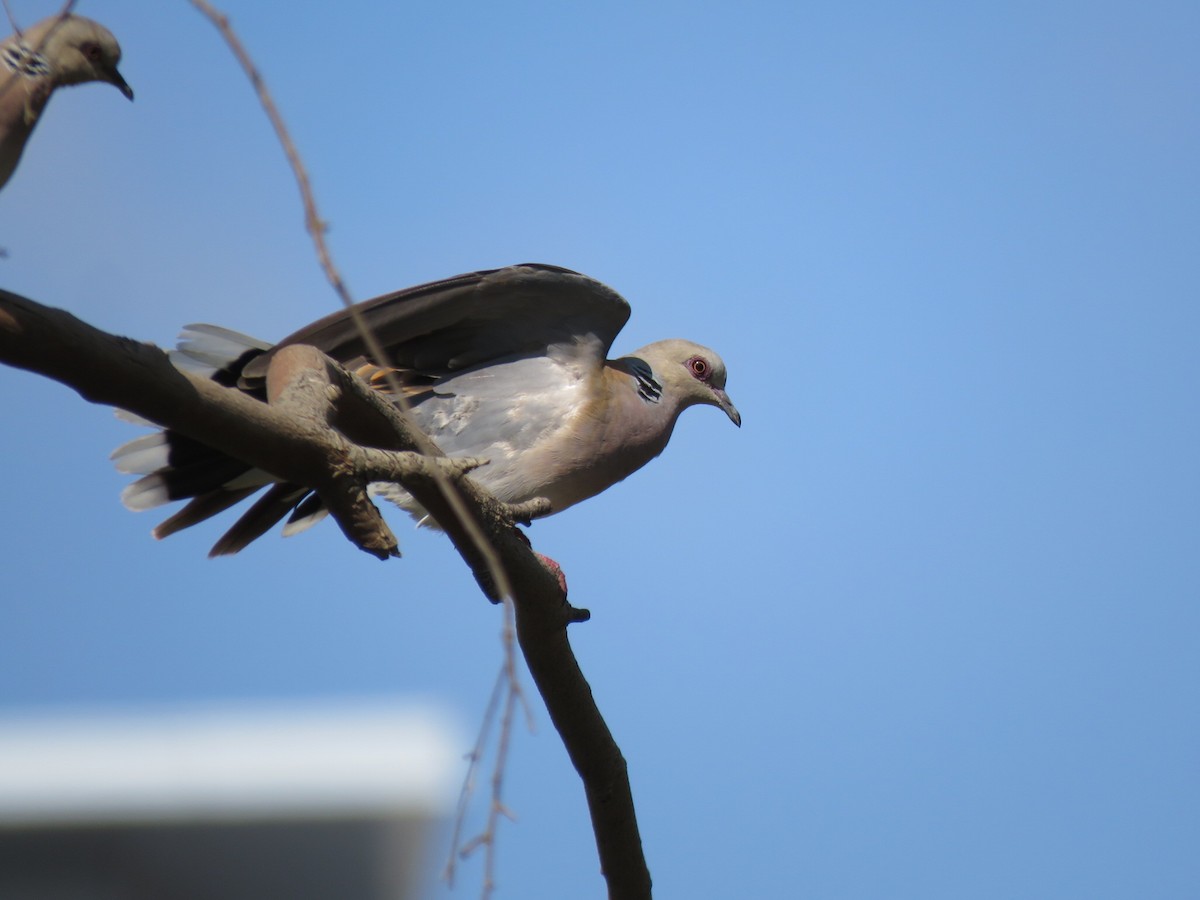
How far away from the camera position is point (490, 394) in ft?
13.1

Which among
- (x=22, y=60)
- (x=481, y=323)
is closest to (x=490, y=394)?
(x=481, y=323)

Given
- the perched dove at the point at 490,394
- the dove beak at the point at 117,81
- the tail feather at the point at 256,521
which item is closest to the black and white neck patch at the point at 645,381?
the perched dove at the point at 490,394

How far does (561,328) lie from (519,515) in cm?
155

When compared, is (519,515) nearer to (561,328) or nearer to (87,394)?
(87,394)

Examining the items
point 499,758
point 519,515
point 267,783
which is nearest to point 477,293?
point 519,515

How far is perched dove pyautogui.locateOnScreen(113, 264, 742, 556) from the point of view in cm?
354

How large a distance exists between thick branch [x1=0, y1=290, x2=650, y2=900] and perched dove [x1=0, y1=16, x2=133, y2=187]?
78cm

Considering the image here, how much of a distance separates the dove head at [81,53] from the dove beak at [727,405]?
8.30 feet

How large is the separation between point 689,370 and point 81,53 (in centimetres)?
250

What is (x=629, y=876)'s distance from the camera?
3.15 m

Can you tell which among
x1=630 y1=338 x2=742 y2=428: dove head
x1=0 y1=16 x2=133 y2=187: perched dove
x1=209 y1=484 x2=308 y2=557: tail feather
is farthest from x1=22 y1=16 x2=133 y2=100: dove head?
x1=630 y1=338 x2=742 y2=428: dove head

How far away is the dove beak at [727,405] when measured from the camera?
4.77 m

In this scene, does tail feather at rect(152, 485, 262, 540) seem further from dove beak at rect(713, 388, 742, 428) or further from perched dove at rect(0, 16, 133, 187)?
dove beak at rect(713, 388, 742, 428)

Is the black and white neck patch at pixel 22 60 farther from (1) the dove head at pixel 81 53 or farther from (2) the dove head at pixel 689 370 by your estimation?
(2) the dove head at pixel 689 370
